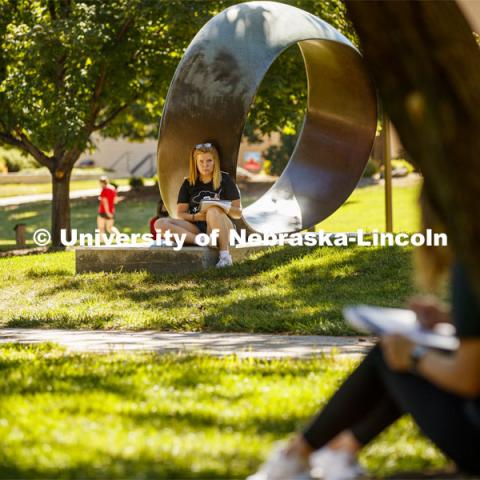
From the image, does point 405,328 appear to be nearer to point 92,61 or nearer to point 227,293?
point 227,293

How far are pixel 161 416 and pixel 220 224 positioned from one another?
7.73m

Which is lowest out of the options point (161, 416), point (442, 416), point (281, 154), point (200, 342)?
point (200, 342)

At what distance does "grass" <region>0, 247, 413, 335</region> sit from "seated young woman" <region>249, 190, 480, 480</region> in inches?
185

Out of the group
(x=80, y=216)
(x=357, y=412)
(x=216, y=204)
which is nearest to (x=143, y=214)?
(x=80, y=216)

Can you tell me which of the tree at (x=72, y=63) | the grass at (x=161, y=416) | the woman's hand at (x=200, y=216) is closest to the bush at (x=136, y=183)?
the tree at (x=72, y=63)

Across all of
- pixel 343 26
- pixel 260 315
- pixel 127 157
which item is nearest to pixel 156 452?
pixel 260 315

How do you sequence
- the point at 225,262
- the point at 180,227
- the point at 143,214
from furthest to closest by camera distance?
the point at 143,214, the point at 180,227, the point at 225,262

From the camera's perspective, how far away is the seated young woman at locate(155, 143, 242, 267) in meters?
12.9

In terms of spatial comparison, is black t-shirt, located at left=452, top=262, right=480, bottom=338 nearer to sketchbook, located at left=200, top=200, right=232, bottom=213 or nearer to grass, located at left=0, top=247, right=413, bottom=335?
grass, located at left=0, top=247, right=413, bottom=335

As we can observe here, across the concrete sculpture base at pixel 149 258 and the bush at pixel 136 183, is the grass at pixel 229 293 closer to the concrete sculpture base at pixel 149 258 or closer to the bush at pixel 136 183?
the concrete sculpture base at pixel 149 258

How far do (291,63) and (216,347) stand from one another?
1440cm

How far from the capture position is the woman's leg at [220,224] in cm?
1286

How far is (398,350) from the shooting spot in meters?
3.61

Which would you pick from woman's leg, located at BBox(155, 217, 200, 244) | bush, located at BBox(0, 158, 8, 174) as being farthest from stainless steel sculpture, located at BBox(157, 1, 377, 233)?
bush, located at BBox(0, 158, 8, 174)
